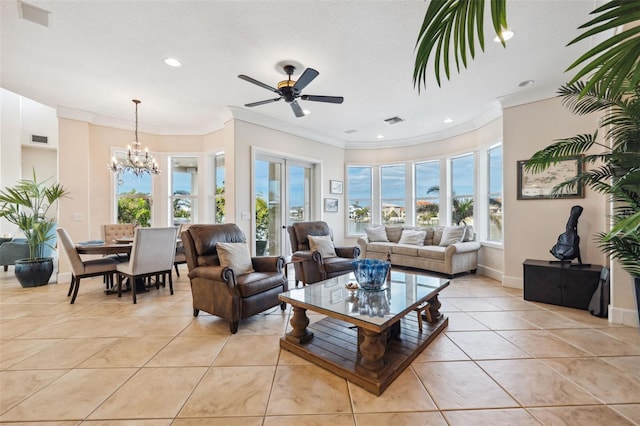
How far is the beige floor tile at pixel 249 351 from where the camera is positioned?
2227 millimetres

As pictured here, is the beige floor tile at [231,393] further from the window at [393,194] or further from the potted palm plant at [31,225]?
the window at [393,194]

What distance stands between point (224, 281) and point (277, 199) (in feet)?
10.0

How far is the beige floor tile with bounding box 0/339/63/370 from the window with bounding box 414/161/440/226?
624cm

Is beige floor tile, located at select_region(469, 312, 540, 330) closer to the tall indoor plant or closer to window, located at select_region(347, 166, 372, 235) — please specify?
the tall indoor plant

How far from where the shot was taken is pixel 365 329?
1950 millimetres

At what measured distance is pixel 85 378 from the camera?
201 cm

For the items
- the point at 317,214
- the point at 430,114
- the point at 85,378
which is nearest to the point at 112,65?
the point at 85,378

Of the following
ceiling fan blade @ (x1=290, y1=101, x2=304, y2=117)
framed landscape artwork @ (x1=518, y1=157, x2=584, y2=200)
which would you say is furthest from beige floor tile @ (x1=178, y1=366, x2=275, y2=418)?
framed landscape artwork @ (x1=518, y1=157, x2=584, y2=200)

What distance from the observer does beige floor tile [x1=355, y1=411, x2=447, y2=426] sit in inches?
62.7

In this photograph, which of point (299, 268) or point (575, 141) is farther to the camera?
point (299, 268)

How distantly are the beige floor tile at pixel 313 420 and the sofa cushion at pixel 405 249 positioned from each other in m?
4.12

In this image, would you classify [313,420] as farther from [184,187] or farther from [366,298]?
[184,187]

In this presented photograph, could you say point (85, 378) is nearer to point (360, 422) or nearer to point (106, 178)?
point (360, 422)

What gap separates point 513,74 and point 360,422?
4.10 m
